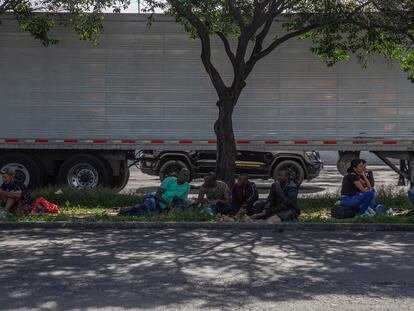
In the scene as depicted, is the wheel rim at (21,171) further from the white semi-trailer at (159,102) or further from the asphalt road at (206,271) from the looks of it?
the asphalt road at (206,271)

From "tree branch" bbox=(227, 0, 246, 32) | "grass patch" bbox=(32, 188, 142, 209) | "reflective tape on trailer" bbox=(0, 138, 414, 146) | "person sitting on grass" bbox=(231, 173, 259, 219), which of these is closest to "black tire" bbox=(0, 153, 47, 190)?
"reflective tape on trailer" bbox=(0, 138, 414, 146)

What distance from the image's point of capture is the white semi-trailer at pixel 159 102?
54.9 feet

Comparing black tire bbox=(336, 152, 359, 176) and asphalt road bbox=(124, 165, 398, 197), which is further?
asphalt road bbox=(124, 165, 398, 197)

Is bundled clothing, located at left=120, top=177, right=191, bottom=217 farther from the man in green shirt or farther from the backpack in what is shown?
the backpack

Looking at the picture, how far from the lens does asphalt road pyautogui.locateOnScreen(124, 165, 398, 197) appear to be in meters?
19.4

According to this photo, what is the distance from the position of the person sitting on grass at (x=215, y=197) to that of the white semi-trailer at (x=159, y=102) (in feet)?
12.8

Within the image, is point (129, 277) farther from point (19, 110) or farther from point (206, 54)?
point (19, 110)

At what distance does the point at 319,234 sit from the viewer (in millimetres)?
10891

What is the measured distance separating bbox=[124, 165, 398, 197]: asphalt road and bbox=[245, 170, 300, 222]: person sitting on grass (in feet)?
18.9

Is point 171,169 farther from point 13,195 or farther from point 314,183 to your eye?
point 314,183

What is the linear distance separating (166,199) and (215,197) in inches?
36.8

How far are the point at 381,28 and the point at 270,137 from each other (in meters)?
4.05

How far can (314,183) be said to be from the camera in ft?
72.5

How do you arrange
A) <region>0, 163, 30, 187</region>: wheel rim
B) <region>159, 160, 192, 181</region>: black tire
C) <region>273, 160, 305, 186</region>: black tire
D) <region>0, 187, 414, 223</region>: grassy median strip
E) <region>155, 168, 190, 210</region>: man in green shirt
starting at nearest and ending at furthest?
<region>0, 187, 414, 223</region>: grassy median strip → <region>155, 168, 190, 210</region>: man in green shirt → <region>0, 163, 30, 187</region>: wheel rim → <region>159, 160, 192, 181</region>: black tire → <region>273, 160, 305, 186</region>: black tire
